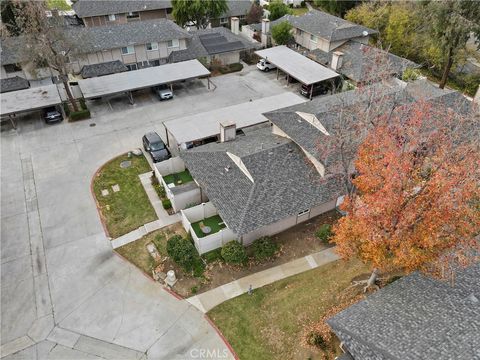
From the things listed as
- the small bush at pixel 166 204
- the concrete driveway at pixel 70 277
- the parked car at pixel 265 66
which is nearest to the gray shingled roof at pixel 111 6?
the parked car at pixel 265 66

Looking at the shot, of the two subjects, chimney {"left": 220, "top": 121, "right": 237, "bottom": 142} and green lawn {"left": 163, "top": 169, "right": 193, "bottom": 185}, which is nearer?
chimney {"left": 220, "top": 121, "right": 237, "bottom": 142}

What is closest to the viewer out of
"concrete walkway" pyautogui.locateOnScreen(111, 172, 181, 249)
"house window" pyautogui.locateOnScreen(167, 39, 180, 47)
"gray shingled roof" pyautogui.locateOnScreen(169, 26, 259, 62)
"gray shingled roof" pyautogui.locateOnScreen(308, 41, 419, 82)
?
"concrete walkway" pyautogui.locateOnScreen(111, 172, 181, 249)

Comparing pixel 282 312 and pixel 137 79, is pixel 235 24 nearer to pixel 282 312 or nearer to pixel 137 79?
pixel 137 79

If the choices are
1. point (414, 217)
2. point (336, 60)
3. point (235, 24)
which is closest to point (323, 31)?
point (336, 60)

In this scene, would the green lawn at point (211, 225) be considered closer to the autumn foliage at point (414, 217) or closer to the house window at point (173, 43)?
the autumn foliage at point (414, 217)

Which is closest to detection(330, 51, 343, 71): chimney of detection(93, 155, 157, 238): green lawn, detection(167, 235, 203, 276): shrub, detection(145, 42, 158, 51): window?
detection(145, 42, 158, 51): window

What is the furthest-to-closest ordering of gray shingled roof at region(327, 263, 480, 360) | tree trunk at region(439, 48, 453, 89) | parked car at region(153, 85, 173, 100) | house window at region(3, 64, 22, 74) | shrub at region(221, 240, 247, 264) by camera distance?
house window at region(3, 64, 22, 74) < parked car at region(153, 85, 173, 100) < tree trunk at region(439, 48, 453, 89) < shrub at region(221, 240, 247, 264) < gray shingled roof at region(327, 263, 480, 360)

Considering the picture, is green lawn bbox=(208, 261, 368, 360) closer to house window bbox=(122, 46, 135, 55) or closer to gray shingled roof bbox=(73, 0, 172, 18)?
house window bbox=(122, 46, 135, 55)
